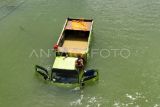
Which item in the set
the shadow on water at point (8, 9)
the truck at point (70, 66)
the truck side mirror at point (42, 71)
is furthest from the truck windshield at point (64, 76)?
the shadow on water at point (8, 9)

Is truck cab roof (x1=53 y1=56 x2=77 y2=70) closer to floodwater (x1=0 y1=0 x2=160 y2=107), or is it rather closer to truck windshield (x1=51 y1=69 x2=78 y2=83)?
truck windshield (x1=51 y1=69 x2=78 y2=83)

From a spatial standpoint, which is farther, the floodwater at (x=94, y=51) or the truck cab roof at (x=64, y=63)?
the truck cab roof at (x=64, y=63)

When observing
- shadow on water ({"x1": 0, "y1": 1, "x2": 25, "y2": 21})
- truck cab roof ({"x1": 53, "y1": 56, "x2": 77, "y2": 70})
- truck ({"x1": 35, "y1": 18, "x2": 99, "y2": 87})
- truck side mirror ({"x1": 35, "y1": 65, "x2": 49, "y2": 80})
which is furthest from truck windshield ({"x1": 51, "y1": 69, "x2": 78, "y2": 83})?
shadow on water ({"x1": 0, "y1": 1, "x2": 25, "y2": 21})

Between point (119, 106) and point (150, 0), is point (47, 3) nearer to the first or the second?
point (150, 0)

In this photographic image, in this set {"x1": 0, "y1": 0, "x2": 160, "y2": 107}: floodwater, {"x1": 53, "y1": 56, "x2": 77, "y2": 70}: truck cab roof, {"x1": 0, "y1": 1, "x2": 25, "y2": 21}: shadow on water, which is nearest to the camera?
{"x1": 0, "y1": 0, "x2": 160, "y2": 107}: floodwater

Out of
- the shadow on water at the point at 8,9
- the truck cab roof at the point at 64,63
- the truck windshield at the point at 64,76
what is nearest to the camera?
the truck windshield at the point at 64,76

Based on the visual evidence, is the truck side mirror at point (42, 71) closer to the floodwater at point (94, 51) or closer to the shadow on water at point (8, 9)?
the floodwater at point (94, 51)

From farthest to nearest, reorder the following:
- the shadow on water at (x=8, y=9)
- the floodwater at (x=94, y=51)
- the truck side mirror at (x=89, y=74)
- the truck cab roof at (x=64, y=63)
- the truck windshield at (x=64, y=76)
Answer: the shadow on water at (x=8, y=9) < the truck cab roof at (x=64, y=63) < the truck side mirror at (x=89, y=74) < the truck windshield at (x=64, y=76) < the floodwater at (x=94, y=51)
